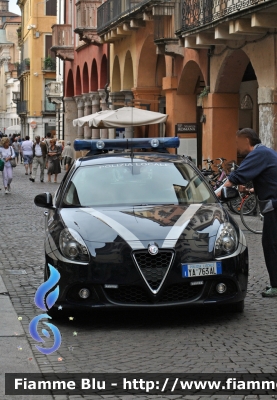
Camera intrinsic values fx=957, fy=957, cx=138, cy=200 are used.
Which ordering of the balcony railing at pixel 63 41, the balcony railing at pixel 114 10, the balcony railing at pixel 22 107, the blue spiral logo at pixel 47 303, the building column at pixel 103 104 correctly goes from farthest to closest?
the balcony railing at pixel 22 107 → the balcony railing at pixel 63 41 → the building column at pixel 103 104 → the balcony railing at pixel 114 10 → the blue spiral logo at pixel 47 303

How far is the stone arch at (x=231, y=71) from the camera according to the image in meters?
23.5

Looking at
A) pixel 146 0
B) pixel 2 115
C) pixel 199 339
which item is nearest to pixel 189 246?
pixel 199 339

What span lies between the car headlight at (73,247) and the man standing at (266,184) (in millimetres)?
1887

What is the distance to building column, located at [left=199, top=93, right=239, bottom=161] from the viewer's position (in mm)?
25047

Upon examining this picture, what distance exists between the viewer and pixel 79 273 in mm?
7898

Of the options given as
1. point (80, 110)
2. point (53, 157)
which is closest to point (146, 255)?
point (53, 157)

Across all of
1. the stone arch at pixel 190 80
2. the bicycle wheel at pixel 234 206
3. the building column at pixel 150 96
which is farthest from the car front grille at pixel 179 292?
the building column at pixel 150 96

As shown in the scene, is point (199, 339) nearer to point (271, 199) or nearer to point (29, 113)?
point (271, 199)

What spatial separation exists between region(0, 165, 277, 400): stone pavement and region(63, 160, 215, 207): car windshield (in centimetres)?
109

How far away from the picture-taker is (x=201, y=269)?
7.89 meters

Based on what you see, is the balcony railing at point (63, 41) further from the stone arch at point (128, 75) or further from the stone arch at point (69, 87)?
the stone arch at point (128, 75)

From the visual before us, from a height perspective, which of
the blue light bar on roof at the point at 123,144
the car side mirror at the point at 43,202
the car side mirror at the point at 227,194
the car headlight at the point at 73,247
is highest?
the blue light bar on roof at the point at 123,144

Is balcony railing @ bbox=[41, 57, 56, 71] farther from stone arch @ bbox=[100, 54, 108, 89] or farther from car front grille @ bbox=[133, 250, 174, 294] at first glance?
car front grille @ bbox=[133, 250, 174, 294]

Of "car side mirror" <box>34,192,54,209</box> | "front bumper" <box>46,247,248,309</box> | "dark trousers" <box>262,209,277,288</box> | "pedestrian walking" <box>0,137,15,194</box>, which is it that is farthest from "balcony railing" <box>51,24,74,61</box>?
"front bumper" <box>46,247,248,309</box>
